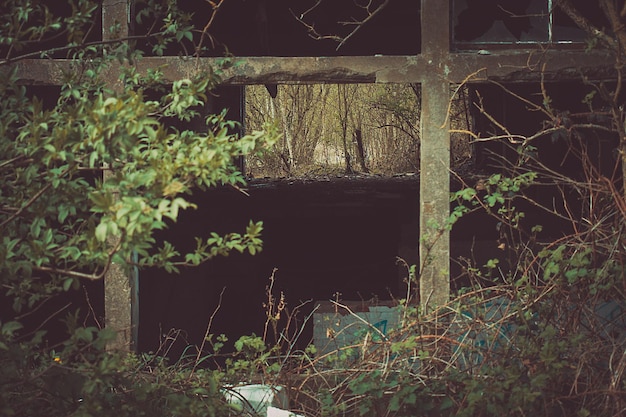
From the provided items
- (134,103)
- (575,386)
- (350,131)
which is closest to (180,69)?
(134,103)

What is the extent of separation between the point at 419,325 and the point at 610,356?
40.3 inches

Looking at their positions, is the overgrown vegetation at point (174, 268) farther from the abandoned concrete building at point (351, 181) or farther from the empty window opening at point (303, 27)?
the empty window opening at point (303, 27)

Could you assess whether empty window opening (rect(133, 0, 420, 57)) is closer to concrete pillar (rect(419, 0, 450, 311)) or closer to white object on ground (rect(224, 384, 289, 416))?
concrete pillar (rect(419, 0, 450, 311))

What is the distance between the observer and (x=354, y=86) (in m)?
24.4

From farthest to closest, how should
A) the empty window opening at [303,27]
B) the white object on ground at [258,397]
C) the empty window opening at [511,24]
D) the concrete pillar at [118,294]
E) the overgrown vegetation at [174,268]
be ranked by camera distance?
1. the empty window opening at [303,27]
2. the empty window opening at [511,24]
3. the concrete pillar at [118,294]
4. the white object on ground at [258,397]
5. the overgrown vegetation at [174,268]

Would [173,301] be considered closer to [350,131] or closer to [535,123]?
[535,123]

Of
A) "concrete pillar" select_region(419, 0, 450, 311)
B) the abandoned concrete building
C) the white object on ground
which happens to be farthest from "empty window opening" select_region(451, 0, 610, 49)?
the white object on ground

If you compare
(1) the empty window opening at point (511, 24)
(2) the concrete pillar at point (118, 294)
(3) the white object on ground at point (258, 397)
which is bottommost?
(3) the white object on ground at point (258, 397)

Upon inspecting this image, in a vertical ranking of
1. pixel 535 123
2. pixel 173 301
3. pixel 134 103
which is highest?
pixel 134 103

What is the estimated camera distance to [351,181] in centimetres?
1948

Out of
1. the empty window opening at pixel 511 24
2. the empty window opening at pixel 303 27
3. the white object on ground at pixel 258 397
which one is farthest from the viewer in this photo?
the empty window opening at pixel 303 27

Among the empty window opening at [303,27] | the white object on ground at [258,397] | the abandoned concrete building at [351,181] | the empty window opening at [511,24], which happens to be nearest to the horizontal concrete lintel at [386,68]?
the abandoned concrete building at [351,181]

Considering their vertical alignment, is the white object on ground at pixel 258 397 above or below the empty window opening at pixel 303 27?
below

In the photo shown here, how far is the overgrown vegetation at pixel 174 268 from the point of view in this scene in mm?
3121
